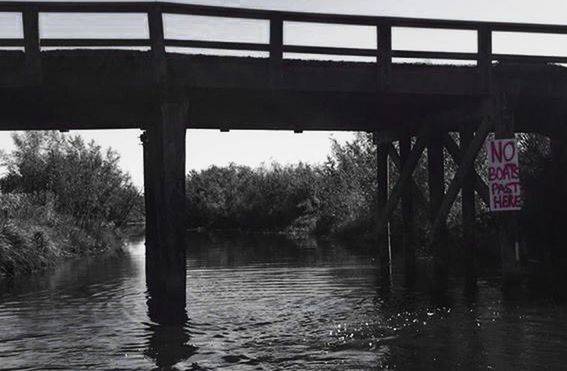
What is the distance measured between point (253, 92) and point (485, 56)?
13.7ft

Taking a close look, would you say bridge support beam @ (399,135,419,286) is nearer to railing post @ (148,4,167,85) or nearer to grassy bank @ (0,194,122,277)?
railing post @ (148,4,167,85)

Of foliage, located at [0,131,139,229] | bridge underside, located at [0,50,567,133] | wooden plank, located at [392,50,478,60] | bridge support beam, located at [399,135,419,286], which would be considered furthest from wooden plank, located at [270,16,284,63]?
foliage, located at [0,131,139,229]

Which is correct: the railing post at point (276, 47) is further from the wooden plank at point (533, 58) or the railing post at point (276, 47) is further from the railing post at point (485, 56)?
the wooden plank at point (533, 58)

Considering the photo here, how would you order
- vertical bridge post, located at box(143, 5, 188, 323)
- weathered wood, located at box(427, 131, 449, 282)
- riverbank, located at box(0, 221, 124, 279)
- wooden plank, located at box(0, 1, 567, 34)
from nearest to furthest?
wooden plank, located at box(0, 1, 567, 34)
vertical bridge post, located at box(143, 5, 188, 323)
weathered wood, located at box(427, 131, 449, 282)
riverbank, located at box(0, 221, 124, 279)

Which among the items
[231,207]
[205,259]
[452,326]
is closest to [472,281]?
[452,326]

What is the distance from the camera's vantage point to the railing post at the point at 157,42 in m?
10.4

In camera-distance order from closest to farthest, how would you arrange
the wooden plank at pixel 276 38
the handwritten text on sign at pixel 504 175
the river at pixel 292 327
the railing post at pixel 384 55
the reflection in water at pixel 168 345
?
1. the river at pixel 292 327
2. the reflection in water at pixel 168 345
3. the wooden plank at pixel 276 38
4. the railing post at pixel 384 55
5. the handwritten text on sign at pixel 504 175

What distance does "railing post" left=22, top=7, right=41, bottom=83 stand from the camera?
1027cm

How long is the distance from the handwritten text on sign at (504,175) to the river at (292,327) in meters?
1.55

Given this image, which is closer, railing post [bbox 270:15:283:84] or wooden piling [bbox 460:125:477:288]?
railing post [bbox 270:15:283:84]

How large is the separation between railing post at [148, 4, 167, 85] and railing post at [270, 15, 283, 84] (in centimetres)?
174

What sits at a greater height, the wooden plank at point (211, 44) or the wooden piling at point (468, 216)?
the wooden plank at point (211, 44)

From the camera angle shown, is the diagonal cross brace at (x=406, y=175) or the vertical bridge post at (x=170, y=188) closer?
the vertical bridge post at (x=170, y=188)

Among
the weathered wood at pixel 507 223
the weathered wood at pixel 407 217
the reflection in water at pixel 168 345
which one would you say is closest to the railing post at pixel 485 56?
the weathered wood at pixel 507 223
